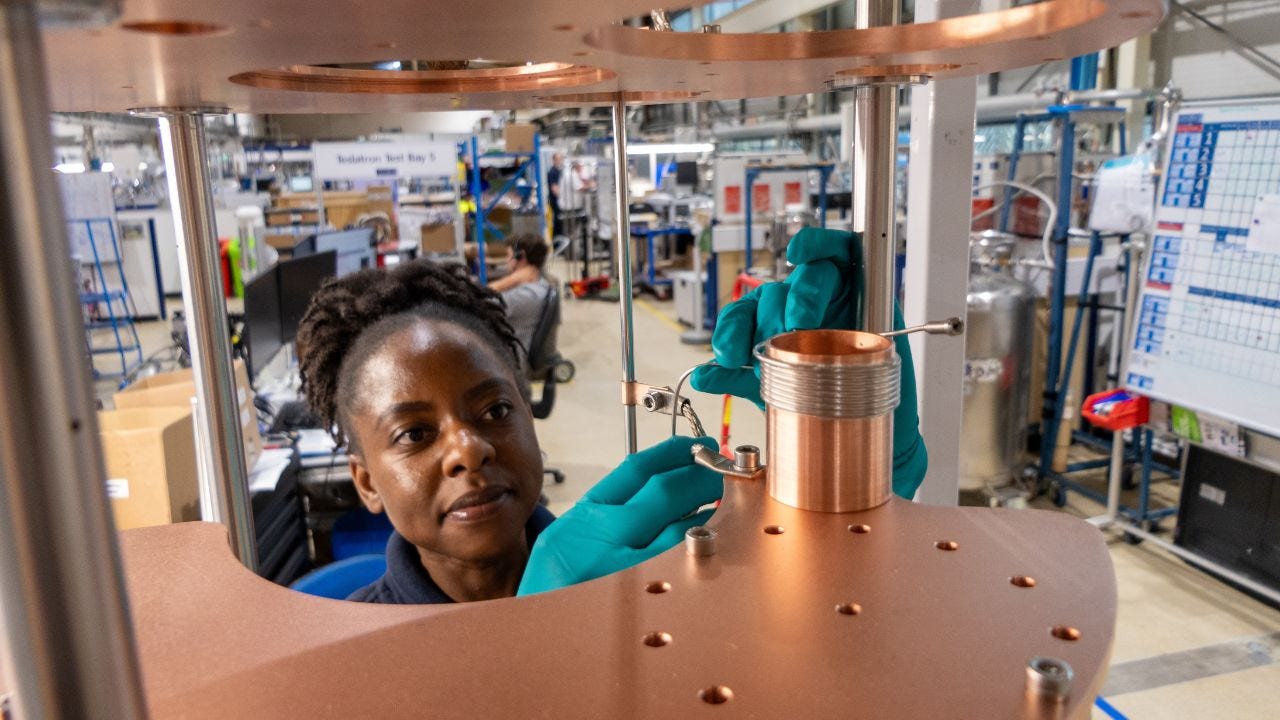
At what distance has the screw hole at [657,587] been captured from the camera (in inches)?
21.9

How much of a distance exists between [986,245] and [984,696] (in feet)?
11.9

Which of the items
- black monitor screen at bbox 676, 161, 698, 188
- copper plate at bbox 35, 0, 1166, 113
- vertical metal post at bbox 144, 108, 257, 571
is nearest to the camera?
copper plate at bbox 35, 0, 1166, 113

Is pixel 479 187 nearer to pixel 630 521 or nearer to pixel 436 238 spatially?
pixel 436 238

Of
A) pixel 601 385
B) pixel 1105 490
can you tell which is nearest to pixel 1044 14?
pixel 1105 490

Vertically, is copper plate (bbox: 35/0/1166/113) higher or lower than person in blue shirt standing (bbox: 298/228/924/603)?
higher

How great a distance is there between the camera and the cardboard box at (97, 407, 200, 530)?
2.17m

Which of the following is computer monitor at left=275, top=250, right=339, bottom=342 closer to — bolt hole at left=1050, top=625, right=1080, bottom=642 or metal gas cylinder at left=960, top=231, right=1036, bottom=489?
metal gas cylinder at left=960, top=231, right=1036, bottom=489

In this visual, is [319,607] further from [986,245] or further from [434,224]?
[434,224]

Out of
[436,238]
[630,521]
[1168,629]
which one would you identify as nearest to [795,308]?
[630,521]

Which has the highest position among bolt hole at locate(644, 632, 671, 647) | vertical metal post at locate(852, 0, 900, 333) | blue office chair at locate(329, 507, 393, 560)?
vertical metal post at locate(852, 0, 900, 333)

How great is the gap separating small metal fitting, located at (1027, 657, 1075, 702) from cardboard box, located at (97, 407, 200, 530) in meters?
2.20

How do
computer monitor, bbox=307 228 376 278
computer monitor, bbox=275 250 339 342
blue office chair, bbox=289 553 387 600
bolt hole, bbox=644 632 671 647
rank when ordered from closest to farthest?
bolt hole, bbox=644 632 671 647, blue office chair, bbox=289 553 387 600, computer monitor, bbox=275 250 339 342, computer monitor, bbox=307 228 376 278

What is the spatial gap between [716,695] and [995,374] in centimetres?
347

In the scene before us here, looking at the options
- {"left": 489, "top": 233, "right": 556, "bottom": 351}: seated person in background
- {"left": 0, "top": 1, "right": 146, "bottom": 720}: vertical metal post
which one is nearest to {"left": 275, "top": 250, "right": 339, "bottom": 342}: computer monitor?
{"left": 489, "top": 233, "right": 556, "bottom": 351}: seated person in background
